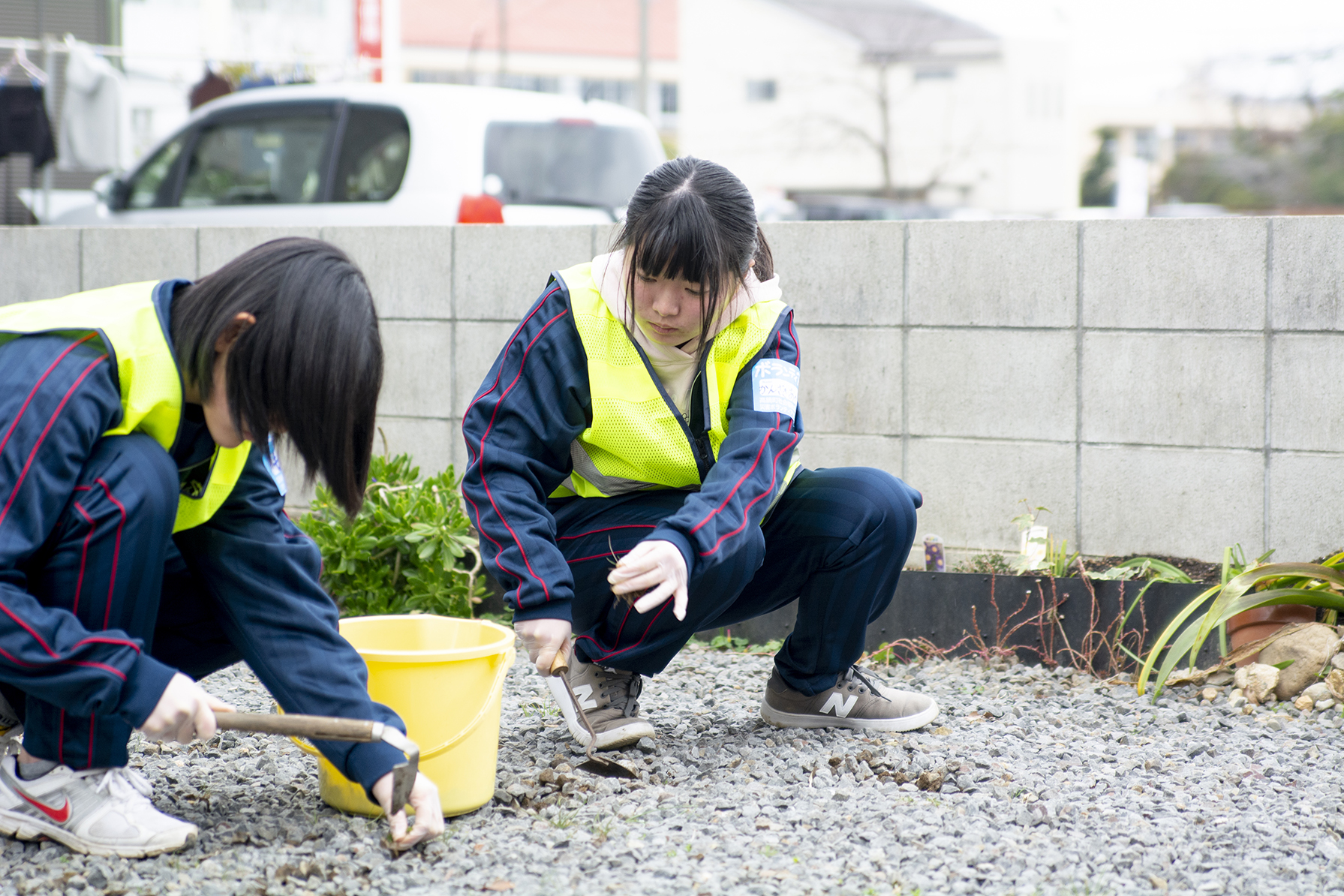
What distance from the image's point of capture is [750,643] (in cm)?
293

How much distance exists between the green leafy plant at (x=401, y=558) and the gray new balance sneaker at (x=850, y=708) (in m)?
0.89


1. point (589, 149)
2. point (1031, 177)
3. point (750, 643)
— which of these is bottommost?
point (750, 643)

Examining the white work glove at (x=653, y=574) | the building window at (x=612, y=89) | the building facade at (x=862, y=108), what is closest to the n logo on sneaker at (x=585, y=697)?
the white work glove at (x=653, y=574)

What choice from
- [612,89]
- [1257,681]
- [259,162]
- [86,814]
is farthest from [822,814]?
[612,89]

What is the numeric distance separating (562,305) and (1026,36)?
3541 cm

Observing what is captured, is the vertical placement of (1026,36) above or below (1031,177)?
above

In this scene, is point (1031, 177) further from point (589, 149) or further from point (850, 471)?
point (850, 471)

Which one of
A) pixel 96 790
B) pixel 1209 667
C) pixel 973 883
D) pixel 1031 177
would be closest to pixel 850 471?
pixel 973 883

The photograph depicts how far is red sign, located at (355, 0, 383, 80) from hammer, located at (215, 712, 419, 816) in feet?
25.7

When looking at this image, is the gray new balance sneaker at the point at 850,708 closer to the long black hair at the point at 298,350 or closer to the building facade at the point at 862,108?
the long black hair at the point at 298,350

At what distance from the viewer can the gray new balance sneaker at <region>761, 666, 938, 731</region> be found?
7.20ft

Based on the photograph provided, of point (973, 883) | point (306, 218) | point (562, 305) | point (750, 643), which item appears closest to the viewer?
point (973, 883)

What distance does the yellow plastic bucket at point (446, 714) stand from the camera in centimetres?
170

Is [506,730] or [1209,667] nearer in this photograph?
[506,730]
